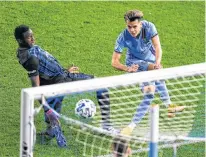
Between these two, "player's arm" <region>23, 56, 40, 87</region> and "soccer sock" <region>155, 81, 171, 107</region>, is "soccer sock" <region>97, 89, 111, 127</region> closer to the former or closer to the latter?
"soccer sock" <region>155, 81, 171, 107</region>

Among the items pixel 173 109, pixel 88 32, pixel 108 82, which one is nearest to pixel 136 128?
pixel 173 109

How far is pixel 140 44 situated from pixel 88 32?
2771mm

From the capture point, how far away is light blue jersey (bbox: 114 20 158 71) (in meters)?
10.0

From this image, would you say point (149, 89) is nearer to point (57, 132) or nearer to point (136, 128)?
point (136, 128)

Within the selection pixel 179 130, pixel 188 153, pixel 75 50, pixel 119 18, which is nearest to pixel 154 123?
pixel 179 130

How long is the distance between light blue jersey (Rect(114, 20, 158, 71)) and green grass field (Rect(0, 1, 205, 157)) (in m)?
1.44

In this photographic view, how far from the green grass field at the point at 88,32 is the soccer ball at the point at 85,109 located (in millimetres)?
1387

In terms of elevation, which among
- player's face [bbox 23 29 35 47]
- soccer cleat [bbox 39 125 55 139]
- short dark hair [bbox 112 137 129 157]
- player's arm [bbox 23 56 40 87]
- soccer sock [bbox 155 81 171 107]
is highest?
player's face [bbox 23 29 35 47]

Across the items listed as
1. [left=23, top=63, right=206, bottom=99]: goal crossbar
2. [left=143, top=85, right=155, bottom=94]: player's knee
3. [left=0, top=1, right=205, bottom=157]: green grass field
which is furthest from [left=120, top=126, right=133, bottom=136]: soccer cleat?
[left=0, top=1, right=205, bottom=157]: green grass field

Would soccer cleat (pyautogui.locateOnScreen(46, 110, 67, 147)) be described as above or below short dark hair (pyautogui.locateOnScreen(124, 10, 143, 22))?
below

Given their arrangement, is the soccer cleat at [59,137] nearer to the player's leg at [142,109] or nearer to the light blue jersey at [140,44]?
the player's leg at [142,109]

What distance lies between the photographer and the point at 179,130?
9016 mm

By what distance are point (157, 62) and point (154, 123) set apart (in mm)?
2749

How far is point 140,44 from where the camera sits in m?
10.1
